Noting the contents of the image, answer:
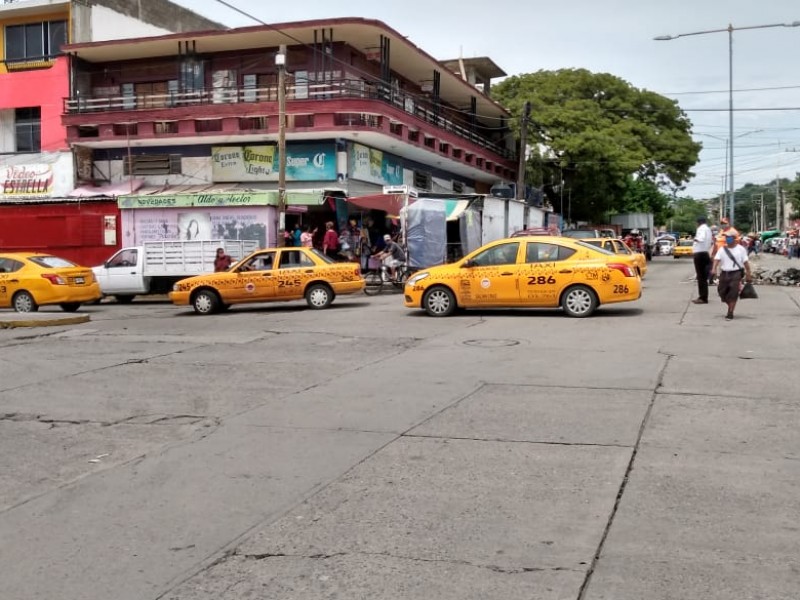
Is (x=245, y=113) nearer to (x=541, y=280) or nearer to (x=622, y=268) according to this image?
(x=541, y=280)

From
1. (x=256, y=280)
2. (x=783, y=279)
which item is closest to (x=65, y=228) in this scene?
(x=256, y=280)

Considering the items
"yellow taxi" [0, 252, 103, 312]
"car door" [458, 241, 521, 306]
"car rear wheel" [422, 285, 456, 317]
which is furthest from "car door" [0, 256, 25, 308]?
"car door" [458, 241, 521, 306]

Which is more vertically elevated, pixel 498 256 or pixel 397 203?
pixel 397 203

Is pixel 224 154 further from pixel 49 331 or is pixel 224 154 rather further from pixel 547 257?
pixel 547 257

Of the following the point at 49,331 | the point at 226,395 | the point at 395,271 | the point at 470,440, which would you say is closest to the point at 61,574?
the point at 470,440

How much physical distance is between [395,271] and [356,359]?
1274 centimetres

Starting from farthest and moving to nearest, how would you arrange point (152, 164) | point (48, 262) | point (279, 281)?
1. point (152, 164)
2. point (48, 262)
3. point (279, 281)

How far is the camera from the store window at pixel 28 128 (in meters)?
31.7

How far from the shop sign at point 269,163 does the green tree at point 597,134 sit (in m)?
19.4

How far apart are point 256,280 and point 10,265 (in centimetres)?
616

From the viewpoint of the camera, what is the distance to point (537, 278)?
1450 cm

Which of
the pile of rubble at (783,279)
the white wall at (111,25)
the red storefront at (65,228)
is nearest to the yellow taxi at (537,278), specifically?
the pile of rubble at (783,279)

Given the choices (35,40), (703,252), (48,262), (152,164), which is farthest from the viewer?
(35,40)

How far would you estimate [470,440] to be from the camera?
6.11 m
